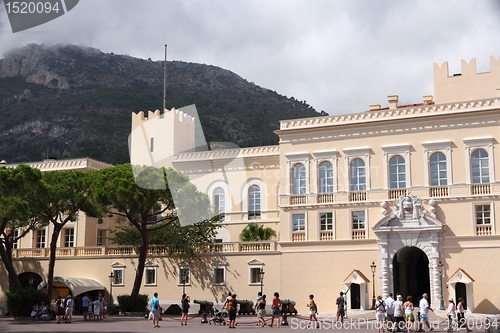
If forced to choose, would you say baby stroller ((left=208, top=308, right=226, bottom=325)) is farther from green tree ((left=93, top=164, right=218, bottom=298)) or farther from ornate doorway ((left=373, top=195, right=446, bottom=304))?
ornate doorway ((left=373, top=195, right=446, bottom=304))

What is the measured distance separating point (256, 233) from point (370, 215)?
324 inches

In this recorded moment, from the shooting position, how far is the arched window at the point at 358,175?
3794 cm

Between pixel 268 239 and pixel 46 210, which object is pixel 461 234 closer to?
pixel 268 239

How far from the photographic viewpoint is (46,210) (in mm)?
38906

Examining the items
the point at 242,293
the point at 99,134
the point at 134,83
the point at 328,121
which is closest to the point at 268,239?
the point at 242,293

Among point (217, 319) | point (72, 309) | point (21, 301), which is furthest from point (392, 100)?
point (21, 301)

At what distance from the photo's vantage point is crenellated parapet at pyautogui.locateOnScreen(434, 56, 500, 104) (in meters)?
41.6

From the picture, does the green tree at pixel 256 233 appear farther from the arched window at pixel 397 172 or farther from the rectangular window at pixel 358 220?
the arched window at pixel 397 172

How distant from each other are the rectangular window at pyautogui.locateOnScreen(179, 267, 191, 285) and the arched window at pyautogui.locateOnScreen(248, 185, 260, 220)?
603 cm

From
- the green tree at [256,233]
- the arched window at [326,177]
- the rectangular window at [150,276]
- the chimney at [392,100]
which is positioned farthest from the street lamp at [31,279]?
the chimney at [392,100]

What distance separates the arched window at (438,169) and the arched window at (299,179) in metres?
7.60

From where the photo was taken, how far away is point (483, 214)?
115 feet

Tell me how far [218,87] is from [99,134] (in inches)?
1185

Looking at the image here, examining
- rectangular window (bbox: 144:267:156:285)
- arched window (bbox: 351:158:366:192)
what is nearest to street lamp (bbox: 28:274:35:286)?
rectangular window (bbox: 144:267:156:285)
